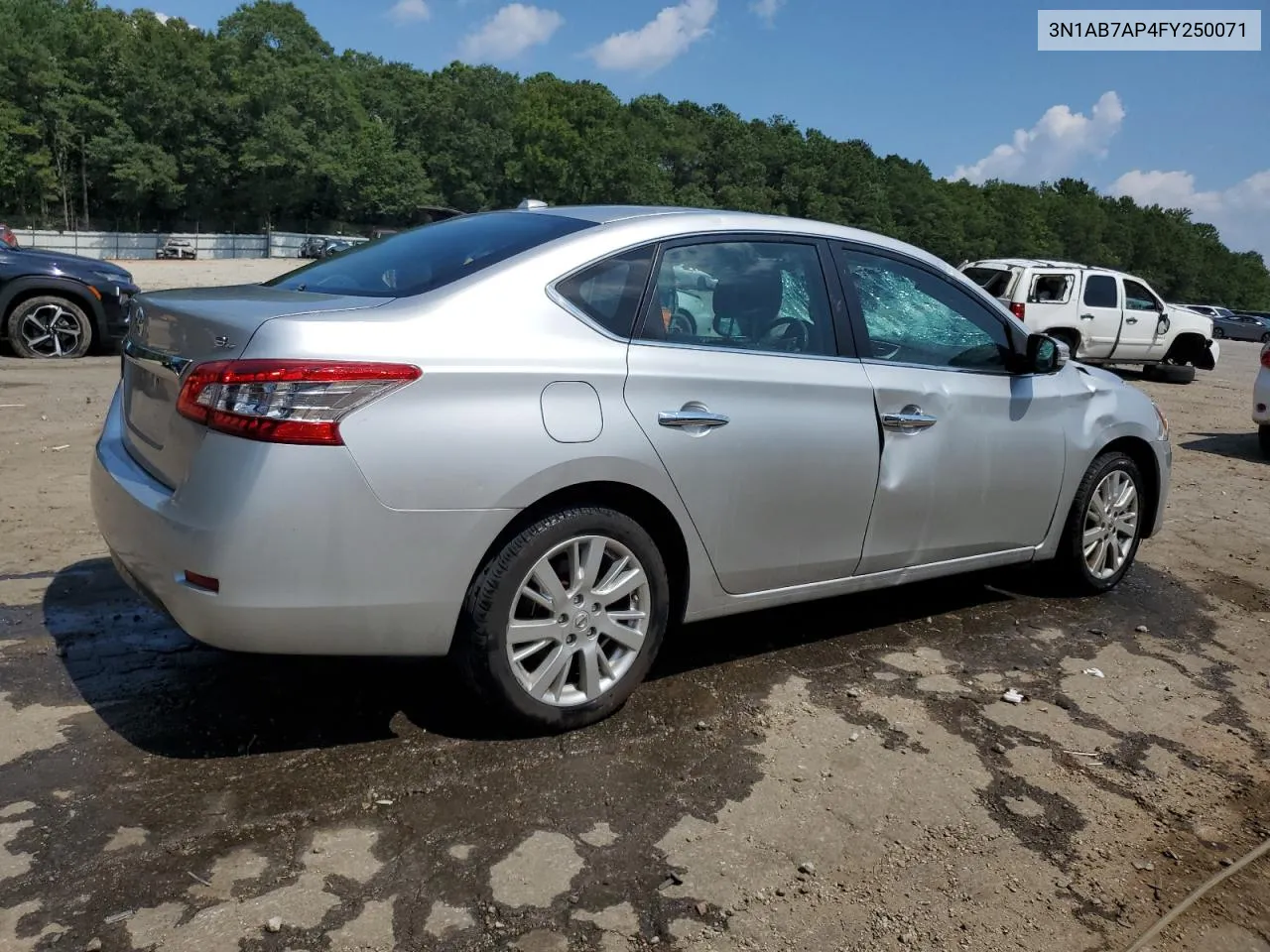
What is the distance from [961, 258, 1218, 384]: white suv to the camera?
17109 millimetres

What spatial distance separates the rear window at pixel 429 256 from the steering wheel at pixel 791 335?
75 cm

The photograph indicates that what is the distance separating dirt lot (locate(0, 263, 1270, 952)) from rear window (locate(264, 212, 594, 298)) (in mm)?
1361

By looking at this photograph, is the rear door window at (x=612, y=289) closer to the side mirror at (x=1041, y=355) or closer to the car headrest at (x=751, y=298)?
the car headrest at (x=751, y=298)

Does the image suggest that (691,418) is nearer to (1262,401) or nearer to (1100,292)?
(1262,401)

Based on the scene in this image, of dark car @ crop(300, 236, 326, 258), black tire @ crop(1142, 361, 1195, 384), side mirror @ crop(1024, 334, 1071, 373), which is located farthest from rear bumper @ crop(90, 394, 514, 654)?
dark car @ crop(300, 236, 326, 258)

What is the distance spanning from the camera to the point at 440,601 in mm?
3076

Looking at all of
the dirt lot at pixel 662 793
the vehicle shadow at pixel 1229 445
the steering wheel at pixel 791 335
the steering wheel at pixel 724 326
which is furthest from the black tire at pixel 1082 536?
the vehicle shadow at pixel 1229 445

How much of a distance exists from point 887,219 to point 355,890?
391ft

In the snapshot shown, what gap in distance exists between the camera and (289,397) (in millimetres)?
2838

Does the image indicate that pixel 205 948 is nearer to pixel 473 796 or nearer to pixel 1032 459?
pixel 473 796

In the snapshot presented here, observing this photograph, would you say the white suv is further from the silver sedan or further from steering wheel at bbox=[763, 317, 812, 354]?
steering wheel at bbox=[763, 317, 812, 354]

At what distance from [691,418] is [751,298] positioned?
634mm

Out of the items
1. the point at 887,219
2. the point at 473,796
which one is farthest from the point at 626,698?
the point at 887,219

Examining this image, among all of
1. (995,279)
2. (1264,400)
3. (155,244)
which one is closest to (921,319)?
(1264,400)
